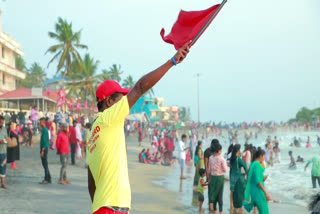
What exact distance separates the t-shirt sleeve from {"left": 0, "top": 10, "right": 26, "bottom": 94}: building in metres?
41.3

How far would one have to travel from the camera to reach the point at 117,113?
8.50ft

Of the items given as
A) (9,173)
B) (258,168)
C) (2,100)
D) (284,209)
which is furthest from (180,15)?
(2,100)

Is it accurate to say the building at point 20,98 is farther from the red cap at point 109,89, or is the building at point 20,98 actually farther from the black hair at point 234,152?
the red cap at point 109,89

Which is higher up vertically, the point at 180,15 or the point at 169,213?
the point at 180,15

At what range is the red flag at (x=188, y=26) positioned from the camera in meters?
2.99

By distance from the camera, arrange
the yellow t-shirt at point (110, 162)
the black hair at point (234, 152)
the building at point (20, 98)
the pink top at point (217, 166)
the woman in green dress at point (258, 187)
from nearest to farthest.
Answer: the yellow t-shirt at point (110, 162)
the woman in green dress at point (258, 187)
the pink top at point (217, 166)
the black hair at point (234, 152)
the building at point (20, 98)

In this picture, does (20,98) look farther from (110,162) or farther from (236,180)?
(110,162)

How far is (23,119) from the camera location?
2486cm

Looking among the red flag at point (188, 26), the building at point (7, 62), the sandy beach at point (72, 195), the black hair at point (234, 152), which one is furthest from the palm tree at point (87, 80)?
the red flag at point (188, 26)

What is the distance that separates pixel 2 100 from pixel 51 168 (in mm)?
25123

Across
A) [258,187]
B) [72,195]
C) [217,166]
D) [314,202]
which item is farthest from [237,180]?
[314,202]

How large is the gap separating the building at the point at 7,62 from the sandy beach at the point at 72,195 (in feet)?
97.0

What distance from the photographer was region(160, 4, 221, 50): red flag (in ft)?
9.80

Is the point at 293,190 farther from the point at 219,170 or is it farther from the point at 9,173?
the point at 9,173
